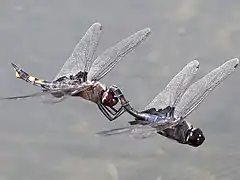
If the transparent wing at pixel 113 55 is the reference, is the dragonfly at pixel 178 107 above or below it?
below

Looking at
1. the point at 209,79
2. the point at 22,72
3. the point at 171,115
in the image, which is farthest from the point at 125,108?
the point at 22,72

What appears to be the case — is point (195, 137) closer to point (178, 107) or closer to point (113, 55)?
point (178, 107)

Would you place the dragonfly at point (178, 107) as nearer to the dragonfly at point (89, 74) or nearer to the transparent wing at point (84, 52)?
the dragonfly at point (89, 74)

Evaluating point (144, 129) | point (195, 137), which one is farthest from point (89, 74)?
point (195, 137)

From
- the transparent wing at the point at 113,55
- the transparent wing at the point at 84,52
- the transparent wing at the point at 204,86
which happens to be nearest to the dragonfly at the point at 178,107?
the transparent wing at the point at 204,86

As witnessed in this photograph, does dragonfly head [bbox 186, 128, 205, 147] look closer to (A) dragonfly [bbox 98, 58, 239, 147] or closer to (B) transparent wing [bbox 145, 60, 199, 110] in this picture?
(A) dragonfly [bbox 98, 58, 239, 147]

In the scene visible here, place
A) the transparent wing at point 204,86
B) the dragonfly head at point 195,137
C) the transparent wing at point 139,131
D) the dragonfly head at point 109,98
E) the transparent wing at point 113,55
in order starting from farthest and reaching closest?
the transparent wing at point 113,55, the transparent wing at point 204,86, the dragonfly head at point 109,98, the dragonfly head at point 195,137, the transparent wing at point 139,131

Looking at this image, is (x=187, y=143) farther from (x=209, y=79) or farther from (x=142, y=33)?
(x=142, y=33)
